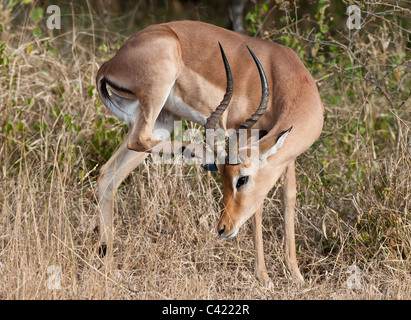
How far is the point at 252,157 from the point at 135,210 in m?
1.41

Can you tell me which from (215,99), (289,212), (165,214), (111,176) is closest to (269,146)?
(215,99)

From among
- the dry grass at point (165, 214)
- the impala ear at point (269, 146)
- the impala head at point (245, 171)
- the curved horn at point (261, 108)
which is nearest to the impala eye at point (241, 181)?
the impala head at point (245, 171)

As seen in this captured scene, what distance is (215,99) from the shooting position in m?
4.58

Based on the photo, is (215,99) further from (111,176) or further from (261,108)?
(111,176)

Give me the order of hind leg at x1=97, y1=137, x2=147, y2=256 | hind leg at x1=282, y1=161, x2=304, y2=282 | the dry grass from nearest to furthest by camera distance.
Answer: the dry grass
hind leg at x1=282, y1=161, x2=304, y2=282
hind leg at x1=97, y1=137, x2=147, y2=256

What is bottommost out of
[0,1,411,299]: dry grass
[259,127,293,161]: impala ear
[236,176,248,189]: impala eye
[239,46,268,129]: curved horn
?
[0,1,411,299]: dry grass

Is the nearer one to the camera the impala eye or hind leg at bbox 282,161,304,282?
the impala eye

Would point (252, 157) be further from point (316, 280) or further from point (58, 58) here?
point (58, 58)

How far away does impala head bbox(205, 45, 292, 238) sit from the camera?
4039mm

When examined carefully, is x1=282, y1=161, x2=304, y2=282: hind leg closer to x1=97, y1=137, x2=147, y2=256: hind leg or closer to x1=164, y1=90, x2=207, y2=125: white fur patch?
x1=164, y1=90, x2=207, y2=125: white fur patch

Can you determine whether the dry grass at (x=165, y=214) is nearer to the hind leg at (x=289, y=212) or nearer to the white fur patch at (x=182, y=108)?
the hind leg at (x=289, y=212)

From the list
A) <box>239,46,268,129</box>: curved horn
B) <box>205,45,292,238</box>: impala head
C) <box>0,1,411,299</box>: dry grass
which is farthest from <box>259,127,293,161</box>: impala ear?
<box>0,1,411,299</box>: dry grass

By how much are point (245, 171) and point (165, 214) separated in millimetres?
1087

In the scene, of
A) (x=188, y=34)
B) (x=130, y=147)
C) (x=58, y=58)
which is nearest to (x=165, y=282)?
(x=130, y=147)
